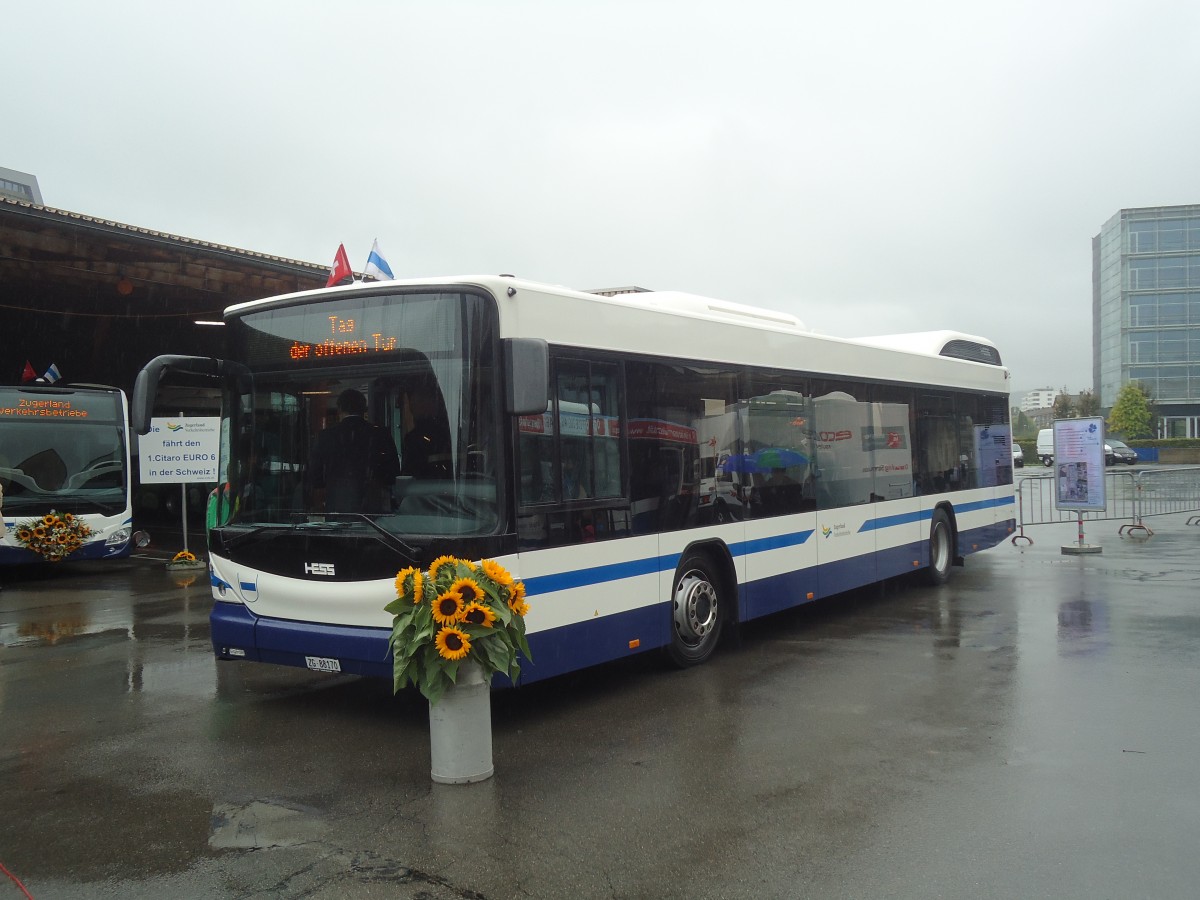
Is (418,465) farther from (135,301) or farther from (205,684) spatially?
(135,301)

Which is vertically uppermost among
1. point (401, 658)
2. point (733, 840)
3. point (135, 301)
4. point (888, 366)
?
point (135, 301)

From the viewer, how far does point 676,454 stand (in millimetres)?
8062

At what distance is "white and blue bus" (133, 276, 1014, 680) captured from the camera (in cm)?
638

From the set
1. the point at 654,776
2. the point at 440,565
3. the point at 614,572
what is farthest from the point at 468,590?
the point at 614,572

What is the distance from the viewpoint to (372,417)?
6586 mm

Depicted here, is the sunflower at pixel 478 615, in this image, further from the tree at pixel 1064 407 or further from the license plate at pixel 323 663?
the tree at pixel 1064 407

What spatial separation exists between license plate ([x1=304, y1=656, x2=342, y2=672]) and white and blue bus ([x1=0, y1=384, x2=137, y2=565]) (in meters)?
11.0

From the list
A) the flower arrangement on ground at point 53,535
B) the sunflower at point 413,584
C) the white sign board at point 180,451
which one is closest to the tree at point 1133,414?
the white sign board at point 180,451

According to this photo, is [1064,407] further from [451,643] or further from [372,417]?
[451,643]

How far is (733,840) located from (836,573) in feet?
19.6

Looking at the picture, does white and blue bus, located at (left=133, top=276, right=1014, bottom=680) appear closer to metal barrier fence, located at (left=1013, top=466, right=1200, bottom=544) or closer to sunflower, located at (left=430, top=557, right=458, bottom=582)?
sunflower, located at (left=430, top=557, right=458, bottom=582)

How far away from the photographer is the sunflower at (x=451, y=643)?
5.51 metres

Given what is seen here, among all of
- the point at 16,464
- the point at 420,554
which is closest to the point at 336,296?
the point at 420,554

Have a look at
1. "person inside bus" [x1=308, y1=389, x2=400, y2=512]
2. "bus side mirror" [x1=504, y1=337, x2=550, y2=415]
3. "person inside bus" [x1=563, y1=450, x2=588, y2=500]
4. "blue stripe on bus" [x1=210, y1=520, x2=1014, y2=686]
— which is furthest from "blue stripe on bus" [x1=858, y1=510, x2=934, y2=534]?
"person inside bus" [x1=308, y1=389, x2=400, y2=512]
